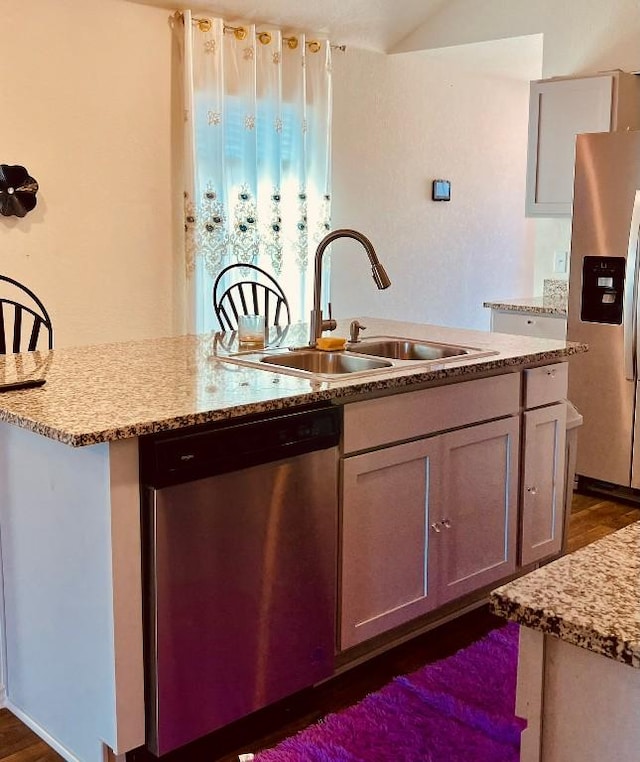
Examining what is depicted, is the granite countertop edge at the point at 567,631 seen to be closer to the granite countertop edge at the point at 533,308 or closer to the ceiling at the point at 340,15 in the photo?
the granite countertop edge at the point at 533,308

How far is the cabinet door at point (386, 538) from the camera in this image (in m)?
2.38

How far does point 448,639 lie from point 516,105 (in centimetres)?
454

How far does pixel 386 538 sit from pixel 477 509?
434mm

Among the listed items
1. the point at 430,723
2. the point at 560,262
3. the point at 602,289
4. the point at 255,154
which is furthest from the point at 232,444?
the point at 560,262

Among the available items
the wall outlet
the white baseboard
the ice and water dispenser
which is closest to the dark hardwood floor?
the white baseboard

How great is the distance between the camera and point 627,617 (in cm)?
97

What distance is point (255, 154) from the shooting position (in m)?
4.62

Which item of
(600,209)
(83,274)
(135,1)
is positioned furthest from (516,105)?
(83,274)

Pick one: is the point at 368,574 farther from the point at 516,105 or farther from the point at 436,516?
the point at 516,105

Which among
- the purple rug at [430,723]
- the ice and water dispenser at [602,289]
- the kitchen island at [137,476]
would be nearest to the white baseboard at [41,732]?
the kitchen island at [137,476]

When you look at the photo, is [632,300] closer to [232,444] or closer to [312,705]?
[312,705]

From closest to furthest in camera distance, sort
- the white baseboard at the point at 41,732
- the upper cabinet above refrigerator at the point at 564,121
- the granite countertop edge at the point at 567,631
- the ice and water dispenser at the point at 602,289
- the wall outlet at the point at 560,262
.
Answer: the granite countertop edge at the point at 567,631, the white baseboard at the point at 41,732, the ice and water dispenser at the point at 602,289, the upper cabinet above refrigerator at the point at 564,121, the wall outlet at the point at 560,262

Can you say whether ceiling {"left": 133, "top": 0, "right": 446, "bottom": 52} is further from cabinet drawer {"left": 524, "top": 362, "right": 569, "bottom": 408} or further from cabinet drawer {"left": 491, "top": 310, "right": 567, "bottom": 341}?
→ cabinet drawer {"left": 524, "top": 362, "right": 569, "bottom": 408}

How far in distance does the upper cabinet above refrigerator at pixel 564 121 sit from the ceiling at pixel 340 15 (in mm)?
1012
